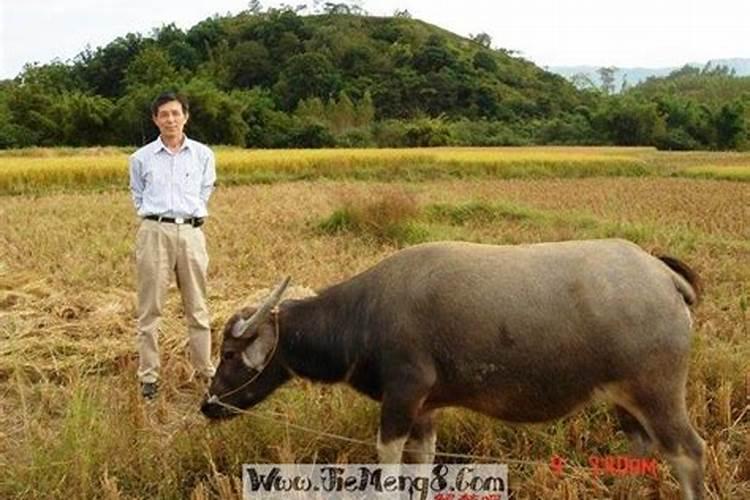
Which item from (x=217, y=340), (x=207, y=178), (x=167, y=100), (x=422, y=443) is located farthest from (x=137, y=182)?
(x=422, y=443)

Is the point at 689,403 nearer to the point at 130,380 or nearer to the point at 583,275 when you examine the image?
the point at 583,275

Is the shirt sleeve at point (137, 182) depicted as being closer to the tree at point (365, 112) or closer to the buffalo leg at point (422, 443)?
the buffalo leg at point (422, 443)

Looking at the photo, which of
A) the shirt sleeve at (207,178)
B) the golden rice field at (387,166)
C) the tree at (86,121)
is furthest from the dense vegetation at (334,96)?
the shirt sleeve at (207,178)

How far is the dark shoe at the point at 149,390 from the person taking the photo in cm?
462

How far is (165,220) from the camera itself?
4.61 metres

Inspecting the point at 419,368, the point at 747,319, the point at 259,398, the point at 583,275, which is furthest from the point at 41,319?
the point at 747,319

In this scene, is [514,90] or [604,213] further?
[514,90]

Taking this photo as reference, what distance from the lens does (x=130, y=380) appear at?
444 cm

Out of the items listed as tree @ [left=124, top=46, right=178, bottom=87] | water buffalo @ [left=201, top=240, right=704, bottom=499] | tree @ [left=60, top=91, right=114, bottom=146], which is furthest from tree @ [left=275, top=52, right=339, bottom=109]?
water buffalo @ [left=201, top=240, right=704, bottom=499]

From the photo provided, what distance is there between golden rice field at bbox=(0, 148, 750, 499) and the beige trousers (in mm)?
189

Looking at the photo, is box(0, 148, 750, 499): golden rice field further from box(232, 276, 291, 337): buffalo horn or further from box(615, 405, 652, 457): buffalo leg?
box(232, 276, 291, 337): buffalo horn

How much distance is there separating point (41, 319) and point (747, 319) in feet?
17.0

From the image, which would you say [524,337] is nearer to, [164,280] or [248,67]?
[164,280]

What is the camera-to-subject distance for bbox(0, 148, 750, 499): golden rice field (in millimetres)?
3467
